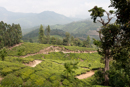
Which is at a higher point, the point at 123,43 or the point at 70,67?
the point at 123,43

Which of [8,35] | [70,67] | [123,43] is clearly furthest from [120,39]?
[8,35]

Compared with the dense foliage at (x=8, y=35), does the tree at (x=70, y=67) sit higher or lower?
lower

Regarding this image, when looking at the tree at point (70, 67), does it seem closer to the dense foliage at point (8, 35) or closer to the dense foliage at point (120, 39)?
the dense foliage at point (120, 39)

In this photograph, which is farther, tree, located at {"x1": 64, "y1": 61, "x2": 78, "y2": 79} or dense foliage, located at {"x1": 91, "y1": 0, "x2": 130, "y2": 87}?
tree, located at {"x1": 64, "y1": 61, "x2": 78, "y2": 79}

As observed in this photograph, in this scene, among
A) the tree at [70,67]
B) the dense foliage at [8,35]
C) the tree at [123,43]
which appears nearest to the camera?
the tree at [123,43]

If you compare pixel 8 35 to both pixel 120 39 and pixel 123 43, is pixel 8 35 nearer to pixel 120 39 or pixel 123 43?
pixel 120 39

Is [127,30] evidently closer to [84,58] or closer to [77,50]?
[84,58]

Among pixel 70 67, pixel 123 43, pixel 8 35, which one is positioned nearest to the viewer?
pixel 123 43

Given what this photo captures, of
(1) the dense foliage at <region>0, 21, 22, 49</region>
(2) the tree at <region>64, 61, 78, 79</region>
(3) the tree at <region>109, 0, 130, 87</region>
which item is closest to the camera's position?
(3) the tree at <region>109, 0, 130, 87</region>

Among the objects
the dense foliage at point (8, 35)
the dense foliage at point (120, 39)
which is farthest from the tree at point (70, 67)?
the dense foliage at point (8, 35)

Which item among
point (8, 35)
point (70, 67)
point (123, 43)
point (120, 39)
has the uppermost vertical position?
point (8, 35)

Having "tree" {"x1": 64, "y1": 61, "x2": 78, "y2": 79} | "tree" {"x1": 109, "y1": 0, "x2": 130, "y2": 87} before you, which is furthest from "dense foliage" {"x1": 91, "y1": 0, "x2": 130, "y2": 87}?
"tree" {"x1": 64, "y1": 61, "x2": 78, "y2": 79}

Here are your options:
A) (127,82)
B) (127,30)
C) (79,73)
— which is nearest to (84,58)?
(79,73)

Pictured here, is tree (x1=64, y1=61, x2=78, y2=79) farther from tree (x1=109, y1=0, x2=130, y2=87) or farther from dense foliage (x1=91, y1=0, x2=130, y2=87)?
tree (x1=109, y1=0, x2=130, y2=87)
